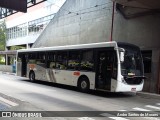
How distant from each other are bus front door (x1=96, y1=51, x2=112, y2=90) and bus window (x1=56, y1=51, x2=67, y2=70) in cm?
307

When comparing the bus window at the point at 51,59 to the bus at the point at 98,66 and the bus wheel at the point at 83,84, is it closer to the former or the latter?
the bus at the point at 98,66

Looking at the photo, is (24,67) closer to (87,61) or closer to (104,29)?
(104,29)

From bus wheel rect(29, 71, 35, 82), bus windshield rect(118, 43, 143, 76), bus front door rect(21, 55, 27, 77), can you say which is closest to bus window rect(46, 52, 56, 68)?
bus wheel rect(29, 71, 35, 82)

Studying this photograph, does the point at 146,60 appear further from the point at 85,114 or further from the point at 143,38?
the point at 85,114

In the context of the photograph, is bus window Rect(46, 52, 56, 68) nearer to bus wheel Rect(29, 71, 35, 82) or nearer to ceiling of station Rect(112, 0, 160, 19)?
bus wheel Rect(29, 71, 35, 82)

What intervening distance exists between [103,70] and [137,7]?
626 cm

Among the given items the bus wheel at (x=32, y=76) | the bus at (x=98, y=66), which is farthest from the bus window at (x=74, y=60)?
the bus wheel at (x=32, y=76)

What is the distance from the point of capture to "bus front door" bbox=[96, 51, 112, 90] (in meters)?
14.1

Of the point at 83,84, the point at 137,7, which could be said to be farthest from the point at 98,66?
the point at 137,7

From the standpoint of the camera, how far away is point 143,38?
60.1ft

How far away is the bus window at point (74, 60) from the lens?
52.9 ft

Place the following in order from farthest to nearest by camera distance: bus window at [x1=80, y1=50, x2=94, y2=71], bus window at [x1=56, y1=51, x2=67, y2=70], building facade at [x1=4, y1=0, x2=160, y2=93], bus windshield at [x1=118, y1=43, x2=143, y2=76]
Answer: building facade at [x1=4, y1=0, x2=160, y2=93] → bus window at [x1=56, y1=51, x2=67, y2=70] → bus window at [x1=80, y1=50, x2=94, y2=71] → bus windshield at [x1=118, y1=43, x2=143, y2=76]

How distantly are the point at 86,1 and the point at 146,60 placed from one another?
9108mm

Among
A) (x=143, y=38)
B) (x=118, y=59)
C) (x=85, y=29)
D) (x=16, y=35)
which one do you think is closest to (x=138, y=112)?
(x=118, y=59)
